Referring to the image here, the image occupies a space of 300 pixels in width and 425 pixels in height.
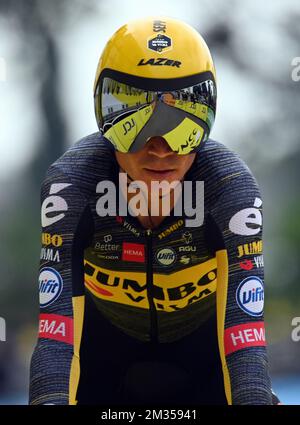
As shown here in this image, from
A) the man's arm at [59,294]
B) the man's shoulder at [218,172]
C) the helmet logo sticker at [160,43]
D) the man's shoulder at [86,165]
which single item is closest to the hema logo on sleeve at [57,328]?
the man's arm at [59,294]

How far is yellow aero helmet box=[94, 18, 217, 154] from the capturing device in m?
1.99

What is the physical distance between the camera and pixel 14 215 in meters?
4.09

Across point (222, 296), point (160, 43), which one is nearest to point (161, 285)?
point (222, 296)

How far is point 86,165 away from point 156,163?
22 centimetres

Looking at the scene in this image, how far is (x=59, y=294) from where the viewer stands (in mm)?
2033

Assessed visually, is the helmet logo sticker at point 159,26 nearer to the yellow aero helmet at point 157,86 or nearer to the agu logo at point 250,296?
the yellow aero helmet at point 157,86

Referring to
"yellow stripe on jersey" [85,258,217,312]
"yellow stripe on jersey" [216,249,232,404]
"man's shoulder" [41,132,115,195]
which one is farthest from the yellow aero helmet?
"yellow stripe on jersey" [85,258,217,312]

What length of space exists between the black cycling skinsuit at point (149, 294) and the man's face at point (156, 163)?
0.07 meters

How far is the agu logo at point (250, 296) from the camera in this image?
2049mm

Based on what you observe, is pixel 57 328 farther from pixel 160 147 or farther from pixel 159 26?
pixel 159 26

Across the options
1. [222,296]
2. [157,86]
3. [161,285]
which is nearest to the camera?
[157,86]

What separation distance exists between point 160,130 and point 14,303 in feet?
7.20

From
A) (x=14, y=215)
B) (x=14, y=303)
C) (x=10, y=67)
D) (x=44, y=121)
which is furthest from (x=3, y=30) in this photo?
(x=14, y=303)
